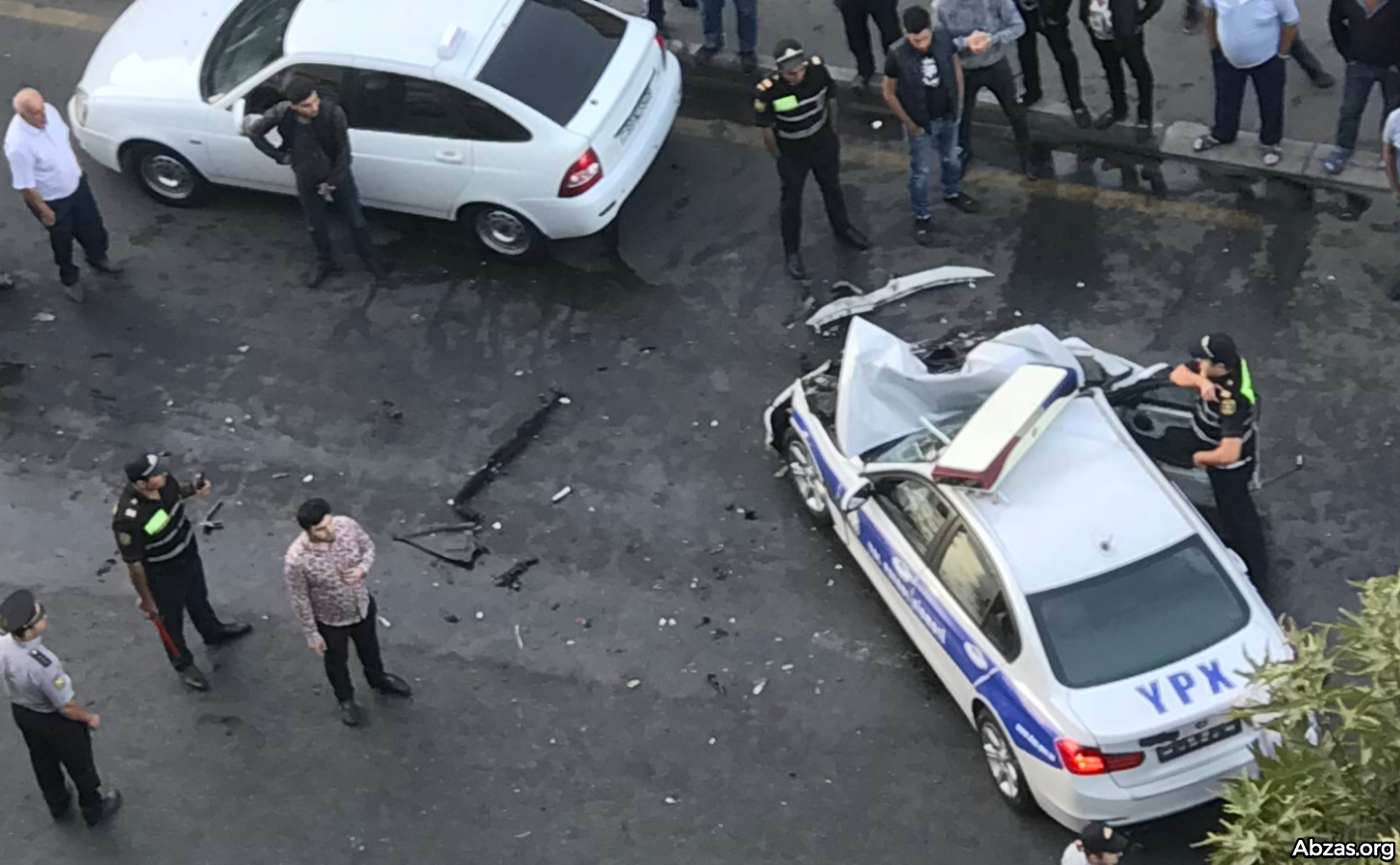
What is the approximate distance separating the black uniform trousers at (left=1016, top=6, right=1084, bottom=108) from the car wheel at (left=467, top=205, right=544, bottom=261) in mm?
3915

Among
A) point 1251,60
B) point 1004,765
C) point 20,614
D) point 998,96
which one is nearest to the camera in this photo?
point 20,614

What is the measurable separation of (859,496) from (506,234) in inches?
158

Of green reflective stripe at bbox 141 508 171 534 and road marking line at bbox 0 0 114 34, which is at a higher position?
green reflective stripe at bbox 141 508 171 534

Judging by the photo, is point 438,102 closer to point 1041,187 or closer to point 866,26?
point 866,26

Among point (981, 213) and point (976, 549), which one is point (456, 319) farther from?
point (976, 549)

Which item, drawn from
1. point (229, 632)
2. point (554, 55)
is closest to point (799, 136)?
point (554, 55)

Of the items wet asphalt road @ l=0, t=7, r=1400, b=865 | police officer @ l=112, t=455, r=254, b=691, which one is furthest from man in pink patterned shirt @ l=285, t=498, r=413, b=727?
police officer @ l=112, t=455, r=254, b=691

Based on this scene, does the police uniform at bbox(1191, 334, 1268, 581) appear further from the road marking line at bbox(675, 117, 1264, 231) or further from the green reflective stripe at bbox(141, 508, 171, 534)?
the green reflective stripe at bbox(141, 508, 171, 534)

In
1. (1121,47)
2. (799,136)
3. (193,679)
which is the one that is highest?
(1121,47)

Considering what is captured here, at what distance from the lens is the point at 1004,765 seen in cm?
763

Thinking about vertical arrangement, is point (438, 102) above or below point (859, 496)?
above

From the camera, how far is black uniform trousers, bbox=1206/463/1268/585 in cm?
825

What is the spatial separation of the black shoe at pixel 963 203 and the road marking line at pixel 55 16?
24.4ft

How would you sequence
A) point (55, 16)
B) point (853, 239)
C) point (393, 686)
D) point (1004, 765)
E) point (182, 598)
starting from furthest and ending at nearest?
1. point (55, 16)
2. point (853, 239)
3. point (393, 686)
4. point (182, 598)
5. point (1004, 765)
